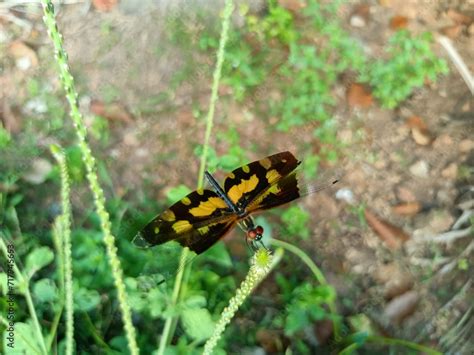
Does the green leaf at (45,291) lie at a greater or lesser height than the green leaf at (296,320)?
greater

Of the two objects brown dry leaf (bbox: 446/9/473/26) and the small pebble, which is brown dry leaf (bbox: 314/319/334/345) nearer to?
the small pebble

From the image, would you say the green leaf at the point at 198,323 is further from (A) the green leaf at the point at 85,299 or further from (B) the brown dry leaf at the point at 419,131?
(B) the brown dry leaf at the point at 419,131

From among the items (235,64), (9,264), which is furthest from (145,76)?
(9,264)

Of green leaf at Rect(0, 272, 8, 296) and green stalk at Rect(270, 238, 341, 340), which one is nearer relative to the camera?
green leaf at Rect(0, 272, 8, 296)

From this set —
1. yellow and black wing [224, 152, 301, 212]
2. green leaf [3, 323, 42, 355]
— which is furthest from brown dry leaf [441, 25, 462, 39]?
green leaf [3, 323, 42, 355]

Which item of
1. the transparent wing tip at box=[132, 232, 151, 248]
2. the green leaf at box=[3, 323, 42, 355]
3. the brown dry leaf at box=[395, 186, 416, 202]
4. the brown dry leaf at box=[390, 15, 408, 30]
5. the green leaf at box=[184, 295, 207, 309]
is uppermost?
the brown dry leaf at box=[390, 15, 408, 30]

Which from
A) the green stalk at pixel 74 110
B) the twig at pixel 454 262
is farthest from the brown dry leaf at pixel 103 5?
the twig at pixel 454 262

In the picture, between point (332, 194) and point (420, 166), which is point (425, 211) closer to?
point (420, 166)
